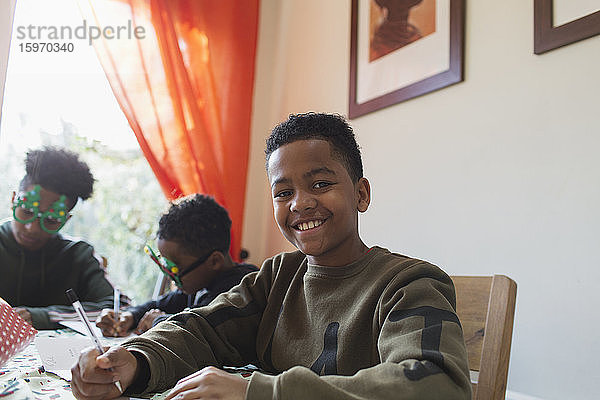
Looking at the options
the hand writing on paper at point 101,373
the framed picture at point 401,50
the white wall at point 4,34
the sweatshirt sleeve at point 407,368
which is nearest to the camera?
→ the sweatshirt sleeve at point 407,368

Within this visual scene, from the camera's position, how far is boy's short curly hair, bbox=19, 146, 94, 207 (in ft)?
5.45

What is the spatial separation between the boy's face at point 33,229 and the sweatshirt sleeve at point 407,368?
50.5 inches

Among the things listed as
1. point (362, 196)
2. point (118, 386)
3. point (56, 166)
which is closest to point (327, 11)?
point (56, 166)

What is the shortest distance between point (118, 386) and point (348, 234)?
39cm

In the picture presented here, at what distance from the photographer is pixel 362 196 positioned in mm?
891

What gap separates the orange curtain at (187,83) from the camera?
2.14 meters

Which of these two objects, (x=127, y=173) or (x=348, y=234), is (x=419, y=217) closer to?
(x=348, y=234)

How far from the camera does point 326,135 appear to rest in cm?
84

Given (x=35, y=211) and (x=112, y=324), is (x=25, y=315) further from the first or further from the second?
(x=35, y=211)

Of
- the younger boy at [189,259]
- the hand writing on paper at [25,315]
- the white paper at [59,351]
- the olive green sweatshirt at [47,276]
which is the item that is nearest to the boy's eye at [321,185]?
the white paper at [59,351]

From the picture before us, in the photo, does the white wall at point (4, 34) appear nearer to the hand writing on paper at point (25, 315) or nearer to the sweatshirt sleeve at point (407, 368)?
the hand writing on paper at point (25, 315)

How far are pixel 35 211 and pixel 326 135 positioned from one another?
1123mm

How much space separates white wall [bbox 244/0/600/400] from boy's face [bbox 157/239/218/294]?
58 centimetres

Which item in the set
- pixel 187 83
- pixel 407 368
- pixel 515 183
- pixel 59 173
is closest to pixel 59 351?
pixel 407 368
